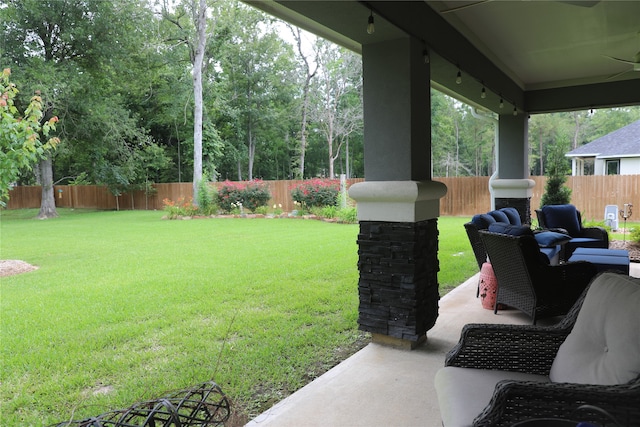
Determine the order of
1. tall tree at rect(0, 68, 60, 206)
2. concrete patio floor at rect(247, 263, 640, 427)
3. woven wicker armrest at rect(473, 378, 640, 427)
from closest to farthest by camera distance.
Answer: woven wicker armrest at rect(473, 378, 640, 427), concrete patio floor at rect(247, 263, 640, 427), tall tree at rect(0, 68, 60, 206)

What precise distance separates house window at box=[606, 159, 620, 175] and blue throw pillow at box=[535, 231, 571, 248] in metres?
13.2

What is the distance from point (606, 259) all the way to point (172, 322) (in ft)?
13.5

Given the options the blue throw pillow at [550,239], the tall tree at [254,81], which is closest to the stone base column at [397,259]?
the blue throw pillow at [550,239]

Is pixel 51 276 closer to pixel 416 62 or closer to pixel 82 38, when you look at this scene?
pixel 416 62

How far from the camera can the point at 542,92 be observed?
282 inches

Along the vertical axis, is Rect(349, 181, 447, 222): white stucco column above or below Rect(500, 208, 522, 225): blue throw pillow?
above

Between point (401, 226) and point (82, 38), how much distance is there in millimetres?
17845

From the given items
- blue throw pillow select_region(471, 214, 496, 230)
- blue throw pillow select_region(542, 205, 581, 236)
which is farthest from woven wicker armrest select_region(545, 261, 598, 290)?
blue throw pillow select_region(542, 205, 581, 236)

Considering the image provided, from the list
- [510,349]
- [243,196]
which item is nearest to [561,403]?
[510,349]

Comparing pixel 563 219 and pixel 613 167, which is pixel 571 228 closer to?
pixel 563 219

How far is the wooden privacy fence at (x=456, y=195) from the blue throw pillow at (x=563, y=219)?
6.74 metres

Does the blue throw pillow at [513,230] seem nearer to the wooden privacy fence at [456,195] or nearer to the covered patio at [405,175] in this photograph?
the covered patio at [405,175]

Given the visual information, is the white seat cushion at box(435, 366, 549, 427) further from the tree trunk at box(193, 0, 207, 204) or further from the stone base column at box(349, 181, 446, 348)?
the tree trunk at box(193, 0, 207, 204)

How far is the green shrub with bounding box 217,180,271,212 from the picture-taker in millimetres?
15383
